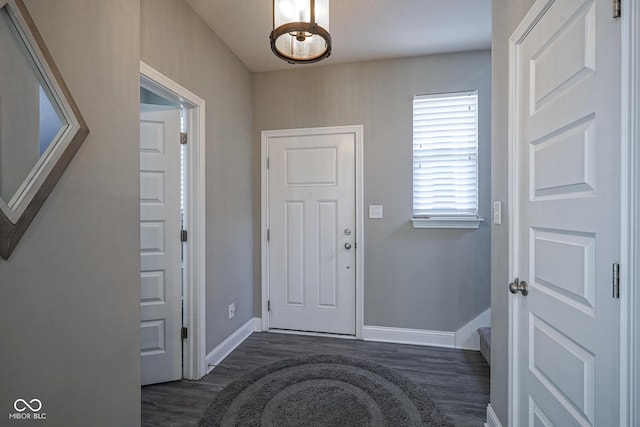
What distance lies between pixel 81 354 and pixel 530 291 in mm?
1851

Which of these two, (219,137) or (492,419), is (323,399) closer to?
(492,419)

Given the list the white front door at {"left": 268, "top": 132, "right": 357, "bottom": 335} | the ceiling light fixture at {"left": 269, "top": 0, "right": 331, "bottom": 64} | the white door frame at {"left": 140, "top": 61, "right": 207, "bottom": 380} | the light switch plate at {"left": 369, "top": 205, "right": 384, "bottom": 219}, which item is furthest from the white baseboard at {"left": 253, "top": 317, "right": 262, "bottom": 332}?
the ceiling light fixture at {"left": 269, "top": 0, "right": 331, "bottom": 64}

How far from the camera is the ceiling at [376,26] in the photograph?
82.2 inches

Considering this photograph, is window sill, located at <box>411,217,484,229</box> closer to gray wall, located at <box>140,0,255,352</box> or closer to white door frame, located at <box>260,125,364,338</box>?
white door frame, located at <box>260,125,364,338</box>

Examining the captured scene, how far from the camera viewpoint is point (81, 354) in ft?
3.66

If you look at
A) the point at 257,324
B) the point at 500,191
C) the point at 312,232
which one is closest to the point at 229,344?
the point at 257,324

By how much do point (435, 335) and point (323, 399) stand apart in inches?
53.8

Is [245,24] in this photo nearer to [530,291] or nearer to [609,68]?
[609,68]

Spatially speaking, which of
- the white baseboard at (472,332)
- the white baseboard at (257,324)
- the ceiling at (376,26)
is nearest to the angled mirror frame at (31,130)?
the ceiling at (376,26)

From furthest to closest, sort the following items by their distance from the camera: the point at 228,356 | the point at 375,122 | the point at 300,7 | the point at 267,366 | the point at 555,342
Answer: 1. the point at 375,122
2. the point at 228,356
3. the point at 267,366
4. the point at 300,7
5. the point at 555,342

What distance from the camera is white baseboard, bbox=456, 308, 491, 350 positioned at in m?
2.67

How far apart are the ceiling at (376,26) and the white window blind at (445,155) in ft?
1.49

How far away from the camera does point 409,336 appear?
9.21 feet

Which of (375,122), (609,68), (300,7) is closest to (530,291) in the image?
(609,68)
